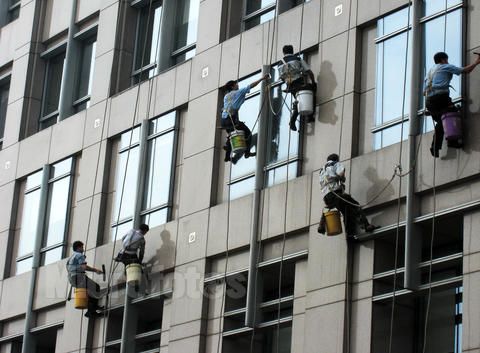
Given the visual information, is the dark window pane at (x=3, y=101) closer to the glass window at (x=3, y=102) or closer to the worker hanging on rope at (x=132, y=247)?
the glass window at (x=3, y=102)

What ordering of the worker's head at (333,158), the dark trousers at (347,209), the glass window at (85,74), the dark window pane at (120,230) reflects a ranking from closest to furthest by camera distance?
the dark trousers at (347,209), the worker's head at (333,158), the dark window pane at (120,230), the glass window at (85,74)

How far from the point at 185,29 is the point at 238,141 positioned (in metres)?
5.95

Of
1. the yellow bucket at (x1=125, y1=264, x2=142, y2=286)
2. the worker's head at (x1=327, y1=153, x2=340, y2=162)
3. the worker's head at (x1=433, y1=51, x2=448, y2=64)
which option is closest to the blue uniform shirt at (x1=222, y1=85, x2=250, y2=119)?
the worker's head at (x1=327, y1=153, x2=340, y2=162)

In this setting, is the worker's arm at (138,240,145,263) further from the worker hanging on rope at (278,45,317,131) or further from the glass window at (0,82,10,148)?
the glass window at (0,82,10,148)

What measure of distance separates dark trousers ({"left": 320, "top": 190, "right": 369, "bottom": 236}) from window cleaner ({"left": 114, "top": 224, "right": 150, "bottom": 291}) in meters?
6.19

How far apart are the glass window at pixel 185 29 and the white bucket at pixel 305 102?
6222mm

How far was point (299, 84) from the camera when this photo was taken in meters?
27.9

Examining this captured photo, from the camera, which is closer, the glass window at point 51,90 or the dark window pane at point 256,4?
the dark window pane at point 256,4

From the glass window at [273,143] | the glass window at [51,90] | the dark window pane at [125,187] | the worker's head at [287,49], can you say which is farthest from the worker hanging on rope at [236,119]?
the glass window at [51,90]

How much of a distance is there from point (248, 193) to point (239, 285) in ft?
6.78

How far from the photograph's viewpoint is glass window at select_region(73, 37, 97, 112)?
37.0m

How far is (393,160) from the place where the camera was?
83.8ft

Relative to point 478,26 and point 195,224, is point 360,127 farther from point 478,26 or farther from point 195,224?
point 195,224

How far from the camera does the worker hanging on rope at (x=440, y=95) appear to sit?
2438cm
